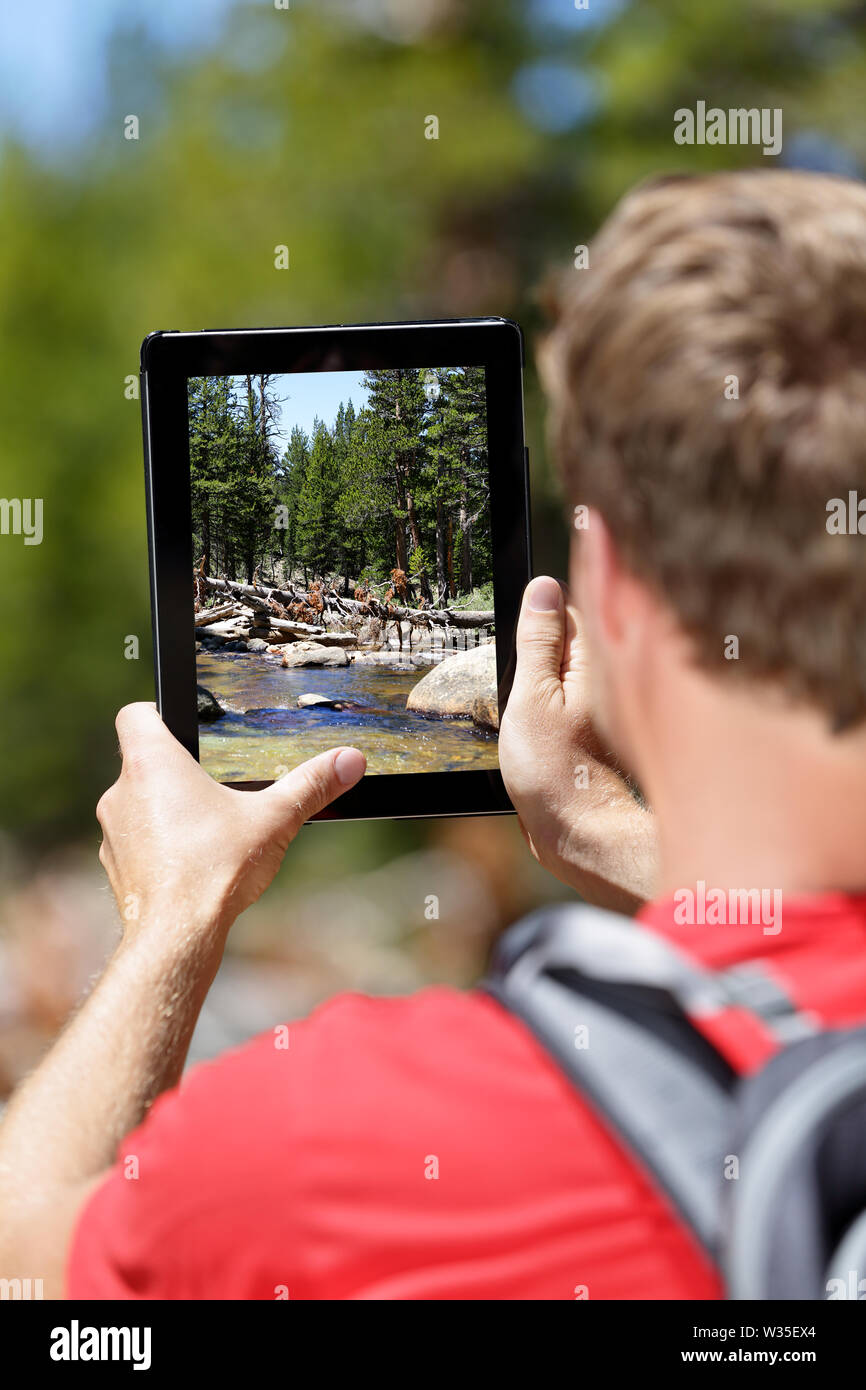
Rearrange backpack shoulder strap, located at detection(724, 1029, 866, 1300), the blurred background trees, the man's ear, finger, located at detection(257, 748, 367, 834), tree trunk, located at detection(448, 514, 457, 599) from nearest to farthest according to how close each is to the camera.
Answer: backpack shoulder strap, located at detection(724, 1029, 866, 1300) → the man's ear → finger, located at detection(257, 748, 367, 834) → tree trunk, located at detection(448, 514, 457, 599) → the blurred background trees

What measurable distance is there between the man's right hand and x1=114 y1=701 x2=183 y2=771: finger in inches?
9.5

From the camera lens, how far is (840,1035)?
13.4 inches

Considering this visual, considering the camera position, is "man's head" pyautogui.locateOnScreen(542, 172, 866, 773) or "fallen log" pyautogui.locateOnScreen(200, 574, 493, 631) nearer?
"man's head" pyautogui.locateOnScreen(542, 172, 866, 773)

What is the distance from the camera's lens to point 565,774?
0.83 metres

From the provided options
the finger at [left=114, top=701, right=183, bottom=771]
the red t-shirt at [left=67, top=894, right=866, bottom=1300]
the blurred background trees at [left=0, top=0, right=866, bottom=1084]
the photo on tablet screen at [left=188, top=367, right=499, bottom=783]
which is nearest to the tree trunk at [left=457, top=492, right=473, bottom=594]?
the photo on tablet screen at [left=188, top=367, right=499, bottom=783]

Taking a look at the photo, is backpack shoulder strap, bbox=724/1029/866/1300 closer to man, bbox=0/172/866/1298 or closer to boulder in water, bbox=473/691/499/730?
man, bbox=0/172/866/1298

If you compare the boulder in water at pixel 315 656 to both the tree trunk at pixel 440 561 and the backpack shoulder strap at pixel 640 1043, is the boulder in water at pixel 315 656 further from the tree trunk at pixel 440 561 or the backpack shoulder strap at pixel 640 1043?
the backpack shoulder strap at pixel 640 1043

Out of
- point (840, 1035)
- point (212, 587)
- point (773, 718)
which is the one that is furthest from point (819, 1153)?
point (212, 587)

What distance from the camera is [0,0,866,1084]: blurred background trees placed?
7.90 feet

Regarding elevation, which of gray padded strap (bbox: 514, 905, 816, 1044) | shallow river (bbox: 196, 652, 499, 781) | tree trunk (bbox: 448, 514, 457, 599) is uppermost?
tree trunk (bbox: 448, 514, 457, 599)

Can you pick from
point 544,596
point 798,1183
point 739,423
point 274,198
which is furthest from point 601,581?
point 274,198

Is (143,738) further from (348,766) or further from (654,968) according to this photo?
(654,968)

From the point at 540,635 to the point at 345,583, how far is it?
0.19 meters

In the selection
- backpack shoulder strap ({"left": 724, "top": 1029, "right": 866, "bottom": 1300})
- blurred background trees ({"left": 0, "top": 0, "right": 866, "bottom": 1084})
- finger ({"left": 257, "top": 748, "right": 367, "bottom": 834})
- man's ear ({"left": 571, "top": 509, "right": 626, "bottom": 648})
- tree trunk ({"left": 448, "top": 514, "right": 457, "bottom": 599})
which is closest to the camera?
backpack shoulder strap ({"left": 724, "top": 1029, "right": 866, "bottom": 1300})
